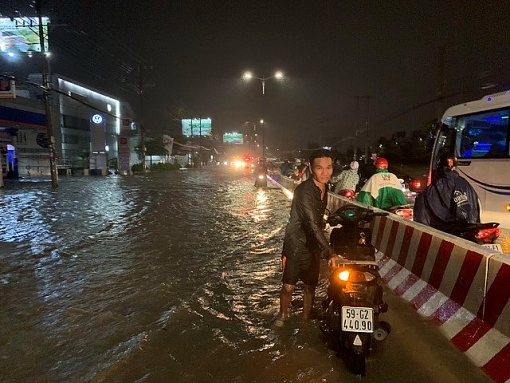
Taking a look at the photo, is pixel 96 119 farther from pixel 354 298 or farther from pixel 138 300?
pixel 354 298

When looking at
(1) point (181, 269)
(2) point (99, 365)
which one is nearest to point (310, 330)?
(2) point (99, 365)

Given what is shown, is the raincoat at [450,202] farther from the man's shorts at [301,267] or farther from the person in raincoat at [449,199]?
the man's shorts at [301,267]

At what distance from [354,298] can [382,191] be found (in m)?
4.38

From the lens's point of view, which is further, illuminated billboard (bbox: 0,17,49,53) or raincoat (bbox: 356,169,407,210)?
illuminated billboard (bbox: 0,17,49,53)

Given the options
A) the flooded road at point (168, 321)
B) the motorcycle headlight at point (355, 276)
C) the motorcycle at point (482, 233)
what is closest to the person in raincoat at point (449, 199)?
the motorcycle at point (482, 233)

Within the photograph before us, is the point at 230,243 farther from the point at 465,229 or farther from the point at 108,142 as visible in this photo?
the point at 108,142

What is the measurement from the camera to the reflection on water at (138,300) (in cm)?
357

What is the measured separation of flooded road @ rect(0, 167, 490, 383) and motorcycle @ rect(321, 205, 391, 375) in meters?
0.21

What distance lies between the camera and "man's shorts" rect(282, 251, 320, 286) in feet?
13.3

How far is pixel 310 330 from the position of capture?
4.18 m

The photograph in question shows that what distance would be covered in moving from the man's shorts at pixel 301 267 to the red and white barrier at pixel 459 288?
1.32 meters

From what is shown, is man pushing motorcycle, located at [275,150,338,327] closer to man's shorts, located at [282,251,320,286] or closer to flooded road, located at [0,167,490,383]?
man's shorts, located at [282,251,320,286]

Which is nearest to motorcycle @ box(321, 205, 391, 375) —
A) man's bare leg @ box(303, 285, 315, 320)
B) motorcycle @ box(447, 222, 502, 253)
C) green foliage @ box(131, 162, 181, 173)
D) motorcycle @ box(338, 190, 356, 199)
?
man's bare leg @ box(303, 285, 315, 320)

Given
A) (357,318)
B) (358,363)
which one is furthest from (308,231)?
(358,363)
